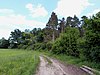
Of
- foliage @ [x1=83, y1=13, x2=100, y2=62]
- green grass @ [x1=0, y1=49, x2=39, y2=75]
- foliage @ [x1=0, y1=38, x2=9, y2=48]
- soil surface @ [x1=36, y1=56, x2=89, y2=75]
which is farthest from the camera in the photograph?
foliage @ [x1=0, y1=38, x2=9, y2=48]

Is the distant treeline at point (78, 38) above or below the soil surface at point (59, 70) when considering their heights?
above

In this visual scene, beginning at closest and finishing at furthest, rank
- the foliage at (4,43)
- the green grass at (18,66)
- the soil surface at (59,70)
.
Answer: the green grass at (18,66) → the soil surface at (59,70) → the foliage at (4,43)

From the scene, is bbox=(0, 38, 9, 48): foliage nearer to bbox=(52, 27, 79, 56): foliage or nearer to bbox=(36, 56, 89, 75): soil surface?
bbox=(52, 27, 79, 56): foliage

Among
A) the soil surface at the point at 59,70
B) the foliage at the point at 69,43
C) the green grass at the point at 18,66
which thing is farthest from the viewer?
the foliage at the point at 69,43

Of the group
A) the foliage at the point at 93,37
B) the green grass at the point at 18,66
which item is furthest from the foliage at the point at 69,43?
the foliage at the point at 93,37

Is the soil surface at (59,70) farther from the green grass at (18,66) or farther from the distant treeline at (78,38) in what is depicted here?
the distant treeline at (78,38)

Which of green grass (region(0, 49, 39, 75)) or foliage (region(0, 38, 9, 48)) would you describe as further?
foliage (region(0, 38, 9, 48))

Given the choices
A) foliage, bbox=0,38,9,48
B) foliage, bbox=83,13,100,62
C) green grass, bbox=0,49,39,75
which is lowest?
green grass, bbox=0,49,39,75

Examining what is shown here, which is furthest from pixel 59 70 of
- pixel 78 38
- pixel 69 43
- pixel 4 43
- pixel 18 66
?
pixel 4 43

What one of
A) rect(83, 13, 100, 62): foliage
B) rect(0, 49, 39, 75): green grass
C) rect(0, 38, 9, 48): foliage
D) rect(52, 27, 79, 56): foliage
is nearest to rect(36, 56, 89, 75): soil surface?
rect(0, 49, 39, 75): green grass

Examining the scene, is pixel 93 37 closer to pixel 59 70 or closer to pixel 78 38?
pixel 59 70

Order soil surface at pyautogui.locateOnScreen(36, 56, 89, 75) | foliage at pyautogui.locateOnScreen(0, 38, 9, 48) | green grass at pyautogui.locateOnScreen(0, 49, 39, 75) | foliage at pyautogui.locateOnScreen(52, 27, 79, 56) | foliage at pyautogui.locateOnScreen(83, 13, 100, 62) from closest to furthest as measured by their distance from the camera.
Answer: green grass at pyautogui.locateOnScreen(0, 49, 39, 75), soil surface at pyautogui.locateOnScreen(36, 56, 89, 75), foliage at pyautogui.locateOnScreen(83, 13, 100, 62), foliage at pyautogui.locateOnScreen(52, 27, 79, 56), foliage at pyautogui.locateOnScreen(0, 38, 9, 48)

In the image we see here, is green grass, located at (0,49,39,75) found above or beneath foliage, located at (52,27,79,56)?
beneath

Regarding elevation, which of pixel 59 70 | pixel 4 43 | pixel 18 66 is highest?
pixel 4 43
